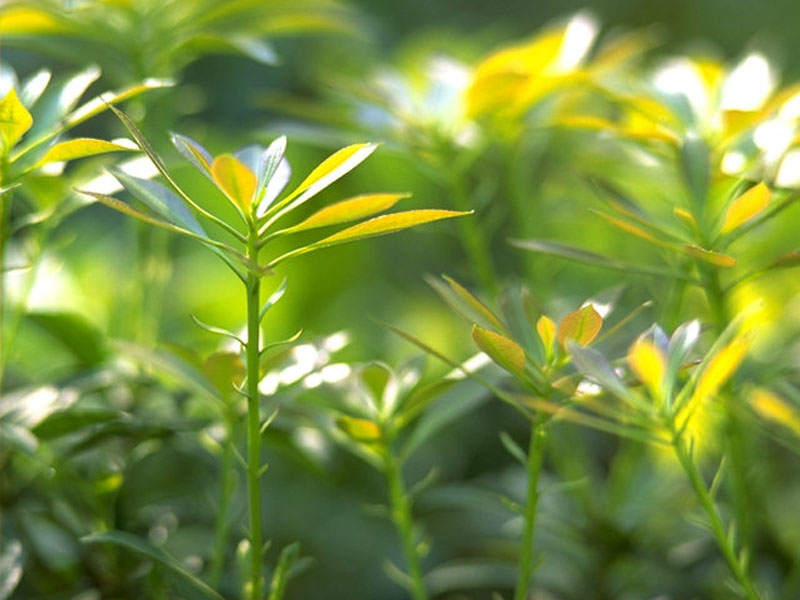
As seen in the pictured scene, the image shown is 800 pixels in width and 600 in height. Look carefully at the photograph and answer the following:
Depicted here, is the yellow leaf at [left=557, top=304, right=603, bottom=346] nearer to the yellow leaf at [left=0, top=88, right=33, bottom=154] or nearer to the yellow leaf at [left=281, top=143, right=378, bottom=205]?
the yellow leaf at [left=281, top=143, right=378, bottom=205]

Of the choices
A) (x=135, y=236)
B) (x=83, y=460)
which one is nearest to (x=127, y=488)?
(x=83, y=460)

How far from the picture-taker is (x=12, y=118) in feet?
1.17

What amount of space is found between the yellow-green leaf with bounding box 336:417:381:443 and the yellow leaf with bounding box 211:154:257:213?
0.10 m

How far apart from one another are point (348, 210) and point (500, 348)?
7 cm

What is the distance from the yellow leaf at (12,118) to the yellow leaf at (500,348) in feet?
0.57

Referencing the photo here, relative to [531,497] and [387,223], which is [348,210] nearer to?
[387,223]

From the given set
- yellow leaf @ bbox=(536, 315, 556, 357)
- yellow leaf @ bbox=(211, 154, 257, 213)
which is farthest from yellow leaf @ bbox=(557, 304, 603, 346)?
yellow leaf @ bbox=(211, 154, 257, 213)

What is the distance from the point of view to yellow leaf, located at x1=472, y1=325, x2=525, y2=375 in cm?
33

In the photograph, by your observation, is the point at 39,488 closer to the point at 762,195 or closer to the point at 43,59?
the point at 762,195

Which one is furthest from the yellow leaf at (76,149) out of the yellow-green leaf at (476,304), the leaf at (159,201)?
the yellow-green leaf at (476,304)

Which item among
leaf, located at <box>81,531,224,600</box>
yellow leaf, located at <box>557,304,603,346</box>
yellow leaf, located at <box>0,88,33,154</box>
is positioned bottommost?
leaf, located at <box>81,531,224,600</box>

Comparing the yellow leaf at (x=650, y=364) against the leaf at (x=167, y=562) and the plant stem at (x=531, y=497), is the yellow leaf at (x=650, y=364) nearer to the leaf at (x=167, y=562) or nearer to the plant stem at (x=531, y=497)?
the plant stem at (x=531, y=497)

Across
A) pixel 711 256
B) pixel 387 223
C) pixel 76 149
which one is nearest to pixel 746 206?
pixel 711 256

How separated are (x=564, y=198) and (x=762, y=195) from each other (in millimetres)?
261
